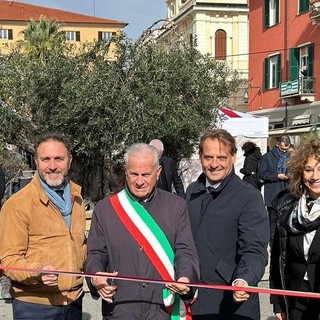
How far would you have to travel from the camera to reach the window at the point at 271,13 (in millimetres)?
29734

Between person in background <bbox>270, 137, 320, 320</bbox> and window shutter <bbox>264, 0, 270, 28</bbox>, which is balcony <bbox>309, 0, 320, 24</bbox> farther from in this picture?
person in background <bbox>270, 137, 320, 320</bbox>

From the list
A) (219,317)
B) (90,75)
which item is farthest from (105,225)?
(90,75)

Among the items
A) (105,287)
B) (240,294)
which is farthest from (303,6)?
(105,287)

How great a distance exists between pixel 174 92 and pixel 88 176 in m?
3.38

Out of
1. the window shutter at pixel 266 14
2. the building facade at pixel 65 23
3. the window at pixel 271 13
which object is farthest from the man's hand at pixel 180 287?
the building facade at pixel 65 23

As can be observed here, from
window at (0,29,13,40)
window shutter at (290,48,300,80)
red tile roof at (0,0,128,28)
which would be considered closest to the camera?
window shutter at (290,48,300,80)

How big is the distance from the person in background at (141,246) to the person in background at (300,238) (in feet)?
1.93

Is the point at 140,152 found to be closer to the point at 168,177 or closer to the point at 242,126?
the point at 168,177

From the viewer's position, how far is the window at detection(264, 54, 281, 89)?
29.2m

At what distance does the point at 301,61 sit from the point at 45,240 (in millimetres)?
26158

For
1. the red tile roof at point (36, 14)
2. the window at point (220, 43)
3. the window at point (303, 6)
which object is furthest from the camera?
the red tile roof at point (36, 14)

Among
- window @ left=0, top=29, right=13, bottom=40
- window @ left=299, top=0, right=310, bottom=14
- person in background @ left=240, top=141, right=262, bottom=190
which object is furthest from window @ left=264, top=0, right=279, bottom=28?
window @ left=0, top=29, right=13, bottom=40

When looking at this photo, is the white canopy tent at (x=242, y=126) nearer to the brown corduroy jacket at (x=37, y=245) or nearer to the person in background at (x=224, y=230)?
the person in background at (x=224, y=230)

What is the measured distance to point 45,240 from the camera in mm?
3064
